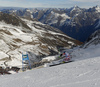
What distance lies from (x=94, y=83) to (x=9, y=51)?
221 feet

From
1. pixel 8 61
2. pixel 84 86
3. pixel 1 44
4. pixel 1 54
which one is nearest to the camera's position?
pixel 84 86

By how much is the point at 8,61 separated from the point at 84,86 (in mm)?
53801

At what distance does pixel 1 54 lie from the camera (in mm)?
62938

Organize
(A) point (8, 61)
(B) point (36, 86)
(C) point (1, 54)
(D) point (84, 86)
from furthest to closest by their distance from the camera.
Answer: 1. (C) point (1, 54)
2. (A) point (8, 61)
3. (B) point (36, 86)
4. (D) point (84, 86)

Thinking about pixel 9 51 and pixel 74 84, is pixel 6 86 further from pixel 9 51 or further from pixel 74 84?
pixel 9 51

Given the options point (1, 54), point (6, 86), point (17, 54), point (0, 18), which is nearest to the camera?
point (6, 86)

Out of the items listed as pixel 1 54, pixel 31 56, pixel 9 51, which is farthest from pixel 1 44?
pixel 31 56

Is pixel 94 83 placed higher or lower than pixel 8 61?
higher

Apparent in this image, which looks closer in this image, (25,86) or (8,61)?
(25,86)

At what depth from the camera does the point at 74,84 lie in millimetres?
9258

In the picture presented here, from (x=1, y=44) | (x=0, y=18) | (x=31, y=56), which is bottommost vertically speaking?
(x=31, y=56)

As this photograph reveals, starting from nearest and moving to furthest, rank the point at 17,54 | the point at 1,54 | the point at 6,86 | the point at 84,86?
1. the point at 84,86
2. the point at 6,86
3. the point at 1,54
4. the point at 17,54

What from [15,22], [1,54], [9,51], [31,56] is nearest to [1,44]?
[9,51]

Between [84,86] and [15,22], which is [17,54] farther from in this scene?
[15,22]
